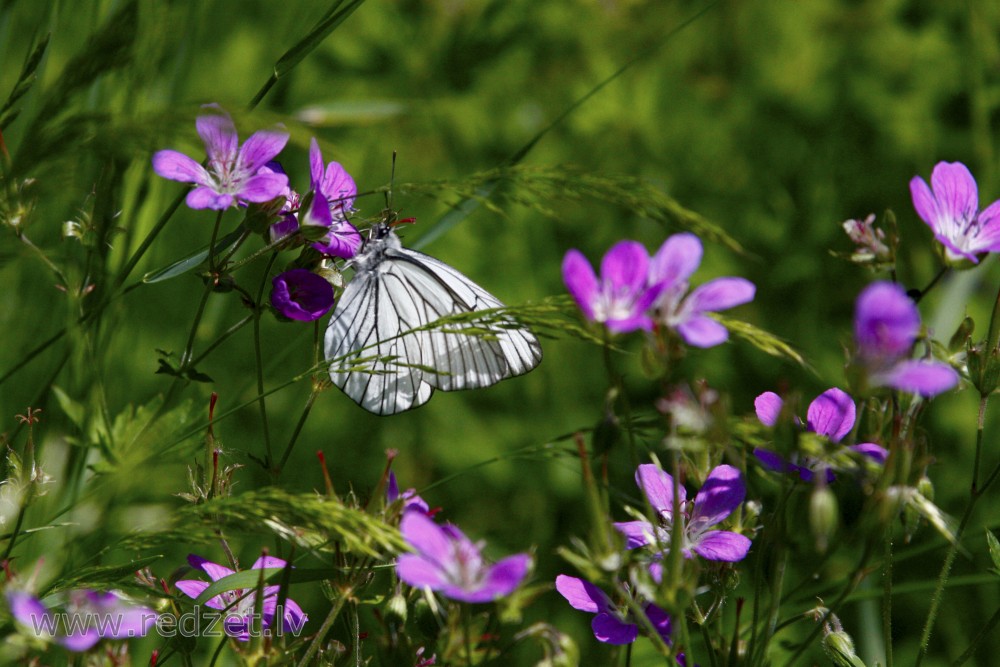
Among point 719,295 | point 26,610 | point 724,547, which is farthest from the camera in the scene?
point 724,547

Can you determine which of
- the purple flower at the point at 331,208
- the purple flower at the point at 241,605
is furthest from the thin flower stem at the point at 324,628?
the purple flower at the point at 331,208

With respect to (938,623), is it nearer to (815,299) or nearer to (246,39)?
(815,299)

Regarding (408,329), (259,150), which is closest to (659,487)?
(259,150)

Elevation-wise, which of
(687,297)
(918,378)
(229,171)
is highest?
(229,171)

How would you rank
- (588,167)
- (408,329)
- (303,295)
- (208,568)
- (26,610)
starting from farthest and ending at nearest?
1. (588,167)
2. (408,329)
3. (303,295)
4. (208,568)
5. (26,610)

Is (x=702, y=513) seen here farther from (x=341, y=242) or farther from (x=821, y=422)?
(x=341, y=242)

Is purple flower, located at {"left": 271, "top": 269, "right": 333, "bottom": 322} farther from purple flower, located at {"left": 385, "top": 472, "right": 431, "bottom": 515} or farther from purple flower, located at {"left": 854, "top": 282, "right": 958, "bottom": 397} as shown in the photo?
purple flower, located at {"left": 854, "top": 282, "right": 958, "bottom": 397}

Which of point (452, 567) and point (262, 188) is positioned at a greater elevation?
point (262, 188)

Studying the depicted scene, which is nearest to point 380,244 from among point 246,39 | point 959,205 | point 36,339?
point 36,339
